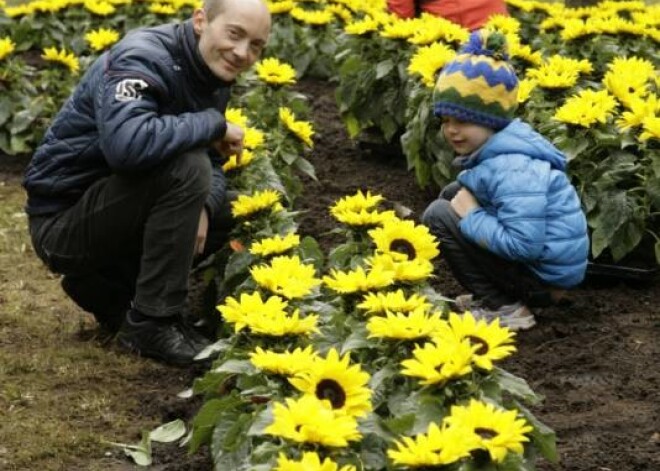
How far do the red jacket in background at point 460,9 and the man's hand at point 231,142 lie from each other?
12.6ft

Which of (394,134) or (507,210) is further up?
(507,210)

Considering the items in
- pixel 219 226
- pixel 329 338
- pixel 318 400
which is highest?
pixel 318 400

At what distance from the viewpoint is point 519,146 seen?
502cm

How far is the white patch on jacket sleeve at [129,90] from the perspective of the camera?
185 inches

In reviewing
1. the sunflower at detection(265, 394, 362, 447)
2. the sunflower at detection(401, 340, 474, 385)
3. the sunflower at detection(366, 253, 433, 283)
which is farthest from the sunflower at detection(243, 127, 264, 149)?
the sunflower at detection(265, 394, 362, 447)

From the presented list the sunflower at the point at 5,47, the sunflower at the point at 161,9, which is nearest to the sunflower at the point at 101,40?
the sunflower at the point at 5,47

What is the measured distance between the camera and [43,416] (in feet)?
14.9

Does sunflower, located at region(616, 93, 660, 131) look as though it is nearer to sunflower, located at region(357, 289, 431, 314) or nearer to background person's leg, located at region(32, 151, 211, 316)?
background person's leg, located at region(32, 151, 211, 316)

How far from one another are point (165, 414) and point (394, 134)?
3458 mm

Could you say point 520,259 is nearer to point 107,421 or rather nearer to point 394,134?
point 107,421

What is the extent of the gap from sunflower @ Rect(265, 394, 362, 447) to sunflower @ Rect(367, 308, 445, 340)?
54cm

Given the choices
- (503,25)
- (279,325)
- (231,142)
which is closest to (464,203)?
(231,142)

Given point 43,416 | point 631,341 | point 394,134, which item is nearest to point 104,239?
point 43,416

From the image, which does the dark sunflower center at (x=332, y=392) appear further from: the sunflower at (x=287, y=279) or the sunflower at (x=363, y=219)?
the sunflower at (x=363, y=219)
